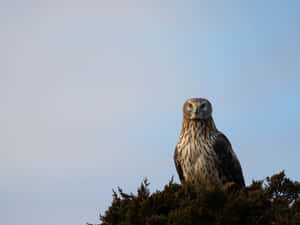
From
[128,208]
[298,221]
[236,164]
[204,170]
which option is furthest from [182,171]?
[298,221]

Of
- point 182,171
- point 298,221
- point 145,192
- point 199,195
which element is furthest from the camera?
point 182,171

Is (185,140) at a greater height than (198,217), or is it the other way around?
(185,140)

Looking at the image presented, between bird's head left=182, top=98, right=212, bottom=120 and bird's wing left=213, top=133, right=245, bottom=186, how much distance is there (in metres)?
0.65

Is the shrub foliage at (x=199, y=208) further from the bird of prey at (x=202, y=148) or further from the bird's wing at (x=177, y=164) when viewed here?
the bird's wing at (x=177, y=164)

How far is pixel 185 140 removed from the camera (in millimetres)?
9148

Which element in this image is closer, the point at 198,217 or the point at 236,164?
the point at 198,217

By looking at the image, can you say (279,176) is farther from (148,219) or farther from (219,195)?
(148,219)

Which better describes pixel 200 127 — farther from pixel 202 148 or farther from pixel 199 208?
pixel 199 208

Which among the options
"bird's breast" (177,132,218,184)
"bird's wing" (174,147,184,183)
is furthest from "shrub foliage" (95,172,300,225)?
→ "bird's wing" (174,147,184,183)

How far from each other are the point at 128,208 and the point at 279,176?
3612mm

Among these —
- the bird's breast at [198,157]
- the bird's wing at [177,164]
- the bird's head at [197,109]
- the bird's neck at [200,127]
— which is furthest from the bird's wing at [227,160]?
the bird's wing at [177,164]

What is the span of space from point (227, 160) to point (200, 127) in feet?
3.29

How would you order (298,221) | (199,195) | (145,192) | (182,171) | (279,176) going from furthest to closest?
(182,171) → (279,176) → (145,192) → (199,195) → (298,221)

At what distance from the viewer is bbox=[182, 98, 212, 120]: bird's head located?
8.93m
